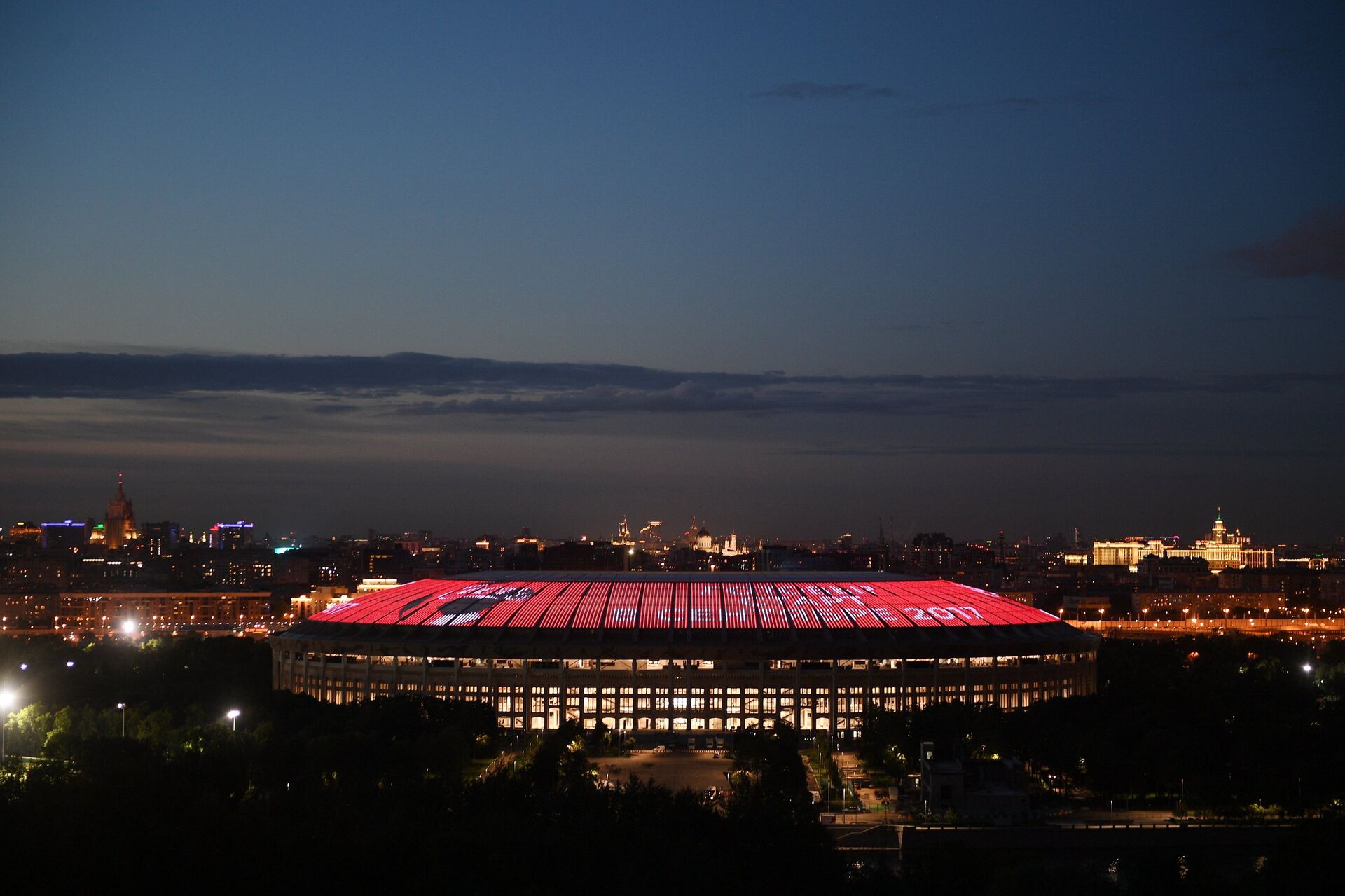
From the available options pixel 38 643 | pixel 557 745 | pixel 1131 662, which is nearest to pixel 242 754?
pixel 557 745

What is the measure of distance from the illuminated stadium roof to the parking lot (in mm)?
8929

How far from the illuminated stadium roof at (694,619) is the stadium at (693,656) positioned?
0.34 feet

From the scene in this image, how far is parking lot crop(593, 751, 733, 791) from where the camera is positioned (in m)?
73.3

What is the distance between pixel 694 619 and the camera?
94375 mm

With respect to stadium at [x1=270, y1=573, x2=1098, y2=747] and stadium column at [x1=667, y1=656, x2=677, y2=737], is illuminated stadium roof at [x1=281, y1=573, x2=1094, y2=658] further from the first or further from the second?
stadium column at [x1=667, y1=656, x2=677, y2=737]

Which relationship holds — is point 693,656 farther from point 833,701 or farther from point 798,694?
point 833,701

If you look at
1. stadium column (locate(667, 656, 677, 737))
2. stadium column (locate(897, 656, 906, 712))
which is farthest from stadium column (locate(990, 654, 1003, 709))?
stadium column (locate(667, 656, 677, 737))

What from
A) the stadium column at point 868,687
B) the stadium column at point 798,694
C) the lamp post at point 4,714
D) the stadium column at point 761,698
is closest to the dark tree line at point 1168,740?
the stadium column at point 868,687

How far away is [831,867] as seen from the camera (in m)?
52.2

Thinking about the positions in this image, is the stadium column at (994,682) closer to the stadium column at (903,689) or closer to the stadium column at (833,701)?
the stadium column at (903,689)

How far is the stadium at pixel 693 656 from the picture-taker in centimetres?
9119

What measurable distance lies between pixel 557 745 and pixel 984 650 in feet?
92.6

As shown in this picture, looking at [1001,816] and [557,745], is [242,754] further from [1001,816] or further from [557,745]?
[1001,816]

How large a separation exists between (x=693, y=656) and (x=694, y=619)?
3316 millimetres
